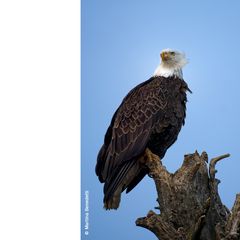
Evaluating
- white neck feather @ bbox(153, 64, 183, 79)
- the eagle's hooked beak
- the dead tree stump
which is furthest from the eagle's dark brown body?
the dead tree stump

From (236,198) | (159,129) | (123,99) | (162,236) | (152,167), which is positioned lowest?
(162,236)

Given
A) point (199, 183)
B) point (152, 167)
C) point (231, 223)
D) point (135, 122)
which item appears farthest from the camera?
point (135, 122)

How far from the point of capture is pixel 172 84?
5465mm

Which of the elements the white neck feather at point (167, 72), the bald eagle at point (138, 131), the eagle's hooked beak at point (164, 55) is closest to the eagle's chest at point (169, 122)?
the bald eagle at point (138, 131)

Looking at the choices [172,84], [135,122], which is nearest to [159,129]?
[135,122]

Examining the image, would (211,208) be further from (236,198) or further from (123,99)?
(123,99)

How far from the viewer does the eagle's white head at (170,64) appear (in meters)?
5.67

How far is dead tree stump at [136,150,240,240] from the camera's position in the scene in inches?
159

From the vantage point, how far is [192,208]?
13.7 feet

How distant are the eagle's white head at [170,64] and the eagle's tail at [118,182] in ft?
3.85

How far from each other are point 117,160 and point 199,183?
104cm

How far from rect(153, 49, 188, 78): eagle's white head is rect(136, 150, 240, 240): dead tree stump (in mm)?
1417

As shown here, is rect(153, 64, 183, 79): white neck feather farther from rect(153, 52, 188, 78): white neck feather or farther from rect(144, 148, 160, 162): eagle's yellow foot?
rect(144, 148, 160, 162): eagle's yellow foot

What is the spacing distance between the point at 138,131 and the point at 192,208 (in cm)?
125
